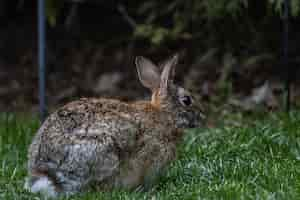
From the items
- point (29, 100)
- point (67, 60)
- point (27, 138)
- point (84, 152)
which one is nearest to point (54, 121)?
point (84, 152)

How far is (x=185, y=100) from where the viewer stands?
648 cm

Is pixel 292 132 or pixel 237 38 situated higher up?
pixel 237 38

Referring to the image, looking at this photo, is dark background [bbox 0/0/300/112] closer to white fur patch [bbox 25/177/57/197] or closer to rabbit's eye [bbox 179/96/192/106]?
rabbit's eye [bbox 179/96/192/106]

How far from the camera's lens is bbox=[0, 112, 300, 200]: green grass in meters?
5.52

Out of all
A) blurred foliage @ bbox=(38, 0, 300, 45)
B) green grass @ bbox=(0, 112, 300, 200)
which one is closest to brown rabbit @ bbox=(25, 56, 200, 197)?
green grass @ bbox=(0, 112, 300, 200)

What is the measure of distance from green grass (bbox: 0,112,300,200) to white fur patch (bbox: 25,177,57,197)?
0.20 ft

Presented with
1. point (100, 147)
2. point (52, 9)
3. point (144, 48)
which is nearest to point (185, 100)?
point (100, 147)

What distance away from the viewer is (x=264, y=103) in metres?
9.38

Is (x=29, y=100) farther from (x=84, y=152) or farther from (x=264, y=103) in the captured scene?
(x=84, y=152)

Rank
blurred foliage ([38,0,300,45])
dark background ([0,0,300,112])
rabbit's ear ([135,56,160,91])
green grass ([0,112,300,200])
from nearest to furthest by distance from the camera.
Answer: green grass ([0,112,300,200]), rabbit's ear ([135,56,160,91]), blurred foliage ([38,0,300,45]), dark background ([0,0,300,112])

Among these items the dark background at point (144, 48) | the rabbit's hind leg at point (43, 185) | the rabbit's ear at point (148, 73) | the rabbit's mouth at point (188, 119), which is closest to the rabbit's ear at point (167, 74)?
the rabbit's ear at point (148, 73)

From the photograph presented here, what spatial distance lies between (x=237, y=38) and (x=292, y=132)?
372 cm

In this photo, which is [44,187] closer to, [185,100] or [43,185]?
[43,185]

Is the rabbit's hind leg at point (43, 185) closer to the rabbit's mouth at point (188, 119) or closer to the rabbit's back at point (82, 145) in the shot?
the rabbit's back at point (82, 145)
